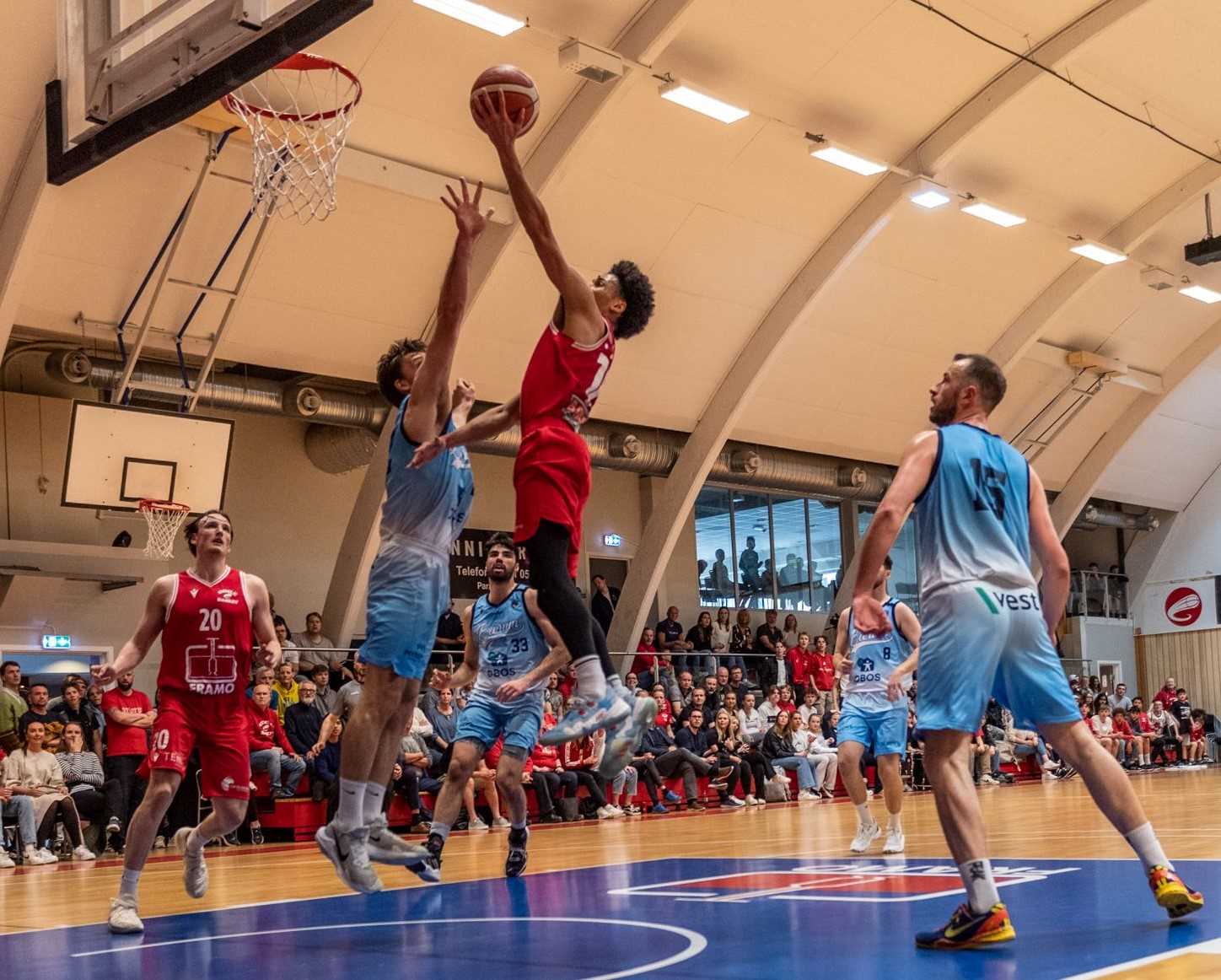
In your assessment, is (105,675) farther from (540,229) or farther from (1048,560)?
(1048,560)

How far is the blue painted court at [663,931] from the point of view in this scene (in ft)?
15.3

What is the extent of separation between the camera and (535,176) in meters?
16.0

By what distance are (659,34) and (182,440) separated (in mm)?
6930

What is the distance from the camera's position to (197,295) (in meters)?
15.8

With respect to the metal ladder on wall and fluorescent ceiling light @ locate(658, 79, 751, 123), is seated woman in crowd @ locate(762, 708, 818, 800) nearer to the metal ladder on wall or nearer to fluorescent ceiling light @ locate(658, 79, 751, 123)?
fluorescent ceiling light @ locate(658, 79, 751, 123)

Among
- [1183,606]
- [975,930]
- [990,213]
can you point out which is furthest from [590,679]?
[1183,606]

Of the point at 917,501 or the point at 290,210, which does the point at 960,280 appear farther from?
the point at 917,501

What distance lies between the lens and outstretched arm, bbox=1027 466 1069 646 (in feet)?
17.4

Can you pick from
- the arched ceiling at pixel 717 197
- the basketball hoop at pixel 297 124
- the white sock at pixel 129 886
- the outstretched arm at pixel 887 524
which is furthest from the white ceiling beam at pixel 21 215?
the outstretched arm at pixel 887 524

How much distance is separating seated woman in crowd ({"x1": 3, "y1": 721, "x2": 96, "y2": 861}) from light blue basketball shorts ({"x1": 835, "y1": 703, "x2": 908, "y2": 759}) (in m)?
7.15

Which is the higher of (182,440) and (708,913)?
(182,440)

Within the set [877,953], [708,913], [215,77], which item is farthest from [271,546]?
[877,953]

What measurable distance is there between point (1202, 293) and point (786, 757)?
1144 centimetres

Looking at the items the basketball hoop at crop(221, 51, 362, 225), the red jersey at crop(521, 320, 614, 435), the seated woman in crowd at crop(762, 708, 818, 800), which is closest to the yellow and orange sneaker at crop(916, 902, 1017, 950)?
the red jersey at crop(521, 320, 614, 435)
